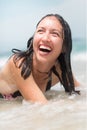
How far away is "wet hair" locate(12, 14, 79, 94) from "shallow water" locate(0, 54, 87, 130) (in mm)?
75

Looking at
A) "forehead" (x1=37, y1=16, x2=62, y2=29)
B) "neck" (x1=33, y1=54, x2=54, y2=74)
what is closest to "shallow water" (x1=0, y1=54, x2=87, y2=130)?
"neck" (x1=33, y1=54, x2=54, y2=74)

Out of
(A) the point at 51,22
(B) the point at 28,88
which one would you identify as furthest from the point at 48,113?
(A) the point at 51,22

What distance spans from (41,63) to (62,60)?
0.54 feet

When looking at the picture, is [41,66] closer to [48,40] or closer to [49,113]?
[48,40]

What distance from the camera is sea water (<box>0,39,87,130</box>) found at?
1.35m

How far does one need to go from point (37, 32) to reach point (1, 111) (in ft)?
1.42

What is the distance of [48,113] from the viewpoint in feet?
4.98

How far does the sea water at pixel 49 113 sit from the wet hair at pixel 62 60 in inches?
2.3

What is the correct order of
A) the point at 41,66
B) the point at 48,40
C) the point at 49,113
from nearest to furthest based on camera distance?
the point at 49,113 < the point at 48,40 < the point at 41,66

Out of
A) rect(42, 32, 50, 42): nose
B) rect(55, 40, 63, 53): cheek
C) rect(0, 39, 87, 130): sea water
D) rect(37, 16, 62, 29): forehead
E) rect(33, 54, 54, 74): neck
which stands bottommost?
rect(0, 39, 87, 130): sea water

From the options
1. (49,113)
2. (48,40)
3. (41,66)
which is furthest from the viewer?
(41,66)

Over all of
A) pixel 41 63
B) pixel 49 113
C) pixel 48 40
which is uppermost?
pixel 48 40

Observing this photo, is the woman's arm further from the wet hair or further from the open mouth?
the open mouth

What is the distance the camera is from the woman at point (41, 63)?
175 centimetres
